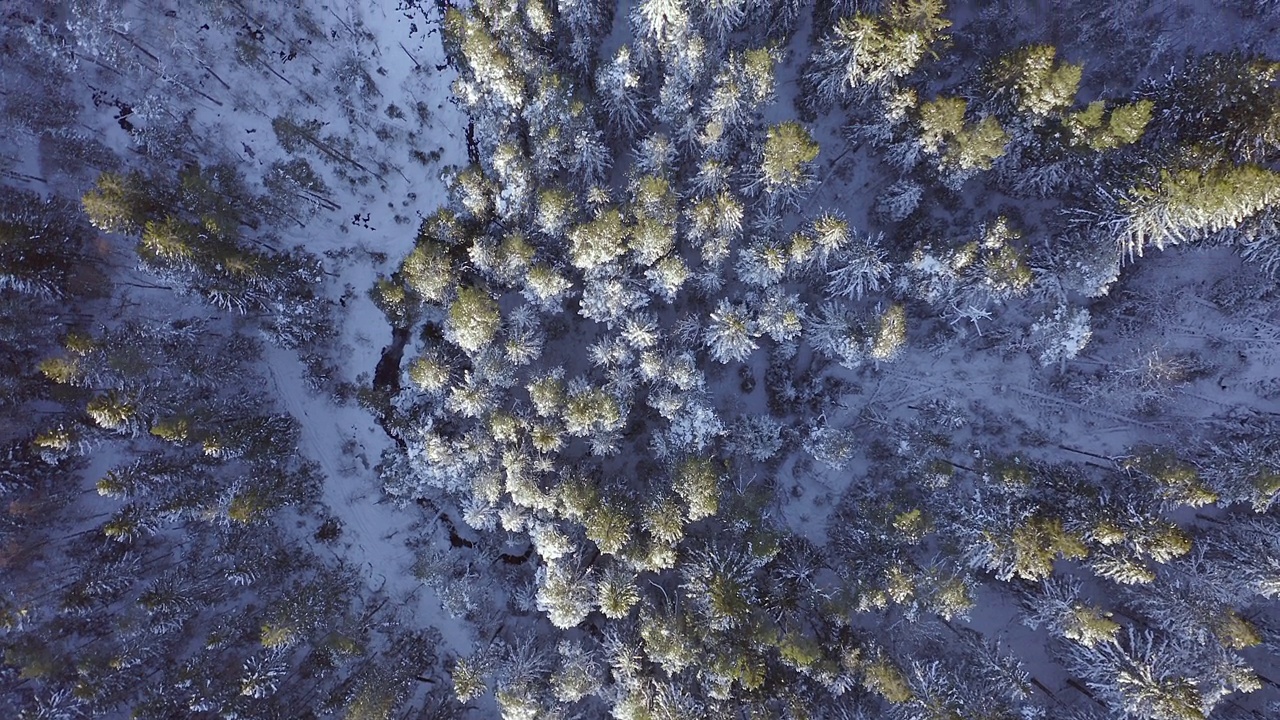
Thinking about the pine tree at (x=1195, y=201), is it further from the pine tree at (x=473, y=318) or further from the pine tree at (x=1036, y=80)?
the pine tree at (x=473, y=318)

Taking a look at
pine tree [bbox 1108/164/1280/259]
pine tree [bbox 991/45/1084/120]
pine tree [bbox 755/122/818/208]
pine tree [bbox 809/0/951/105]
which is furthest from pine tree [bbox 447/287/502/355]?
pine tree [bbox 1108/164/1280/259]

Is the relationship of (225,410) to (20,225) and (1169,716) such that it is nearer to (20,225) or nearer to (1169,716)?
(20,225)

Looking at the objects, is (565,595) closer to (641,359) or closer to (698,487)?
(698,487)

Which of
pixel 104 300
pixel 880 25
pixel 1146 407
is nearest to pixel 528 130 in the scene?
pixel 880 25

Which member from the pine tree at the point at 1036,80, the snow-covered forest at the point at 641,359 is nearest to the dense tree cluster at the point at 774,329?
the pine tree at the point at 1036,80

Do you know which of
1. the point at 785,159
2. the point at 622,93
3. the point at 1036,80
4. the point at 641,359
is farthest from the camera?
the point at 641,359

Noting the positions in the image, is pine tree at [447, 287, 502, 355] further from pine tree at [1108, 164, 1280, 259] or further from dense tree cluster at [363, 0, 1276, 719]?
pine tree at [1108, 164, 1280, 259]

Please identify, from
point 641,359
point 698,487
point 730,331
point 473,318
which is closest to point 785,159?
point 730,331

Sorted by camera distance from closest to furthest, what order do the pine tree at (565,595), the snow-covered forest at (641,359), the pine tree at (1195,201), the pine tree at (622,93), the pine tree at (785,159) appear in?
the pine tree at (1195,201)
the pine tree at (785,159)
the snow-covered forest at (641,359)
the pine tree at (622,93)
the pine tree at (565,595)
